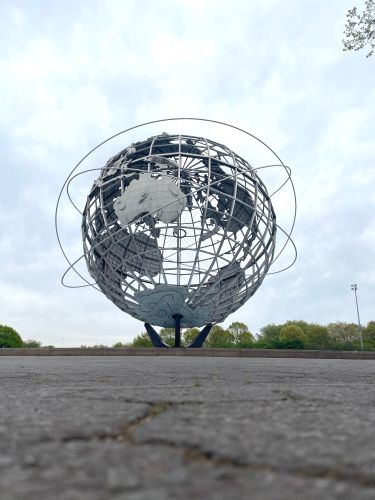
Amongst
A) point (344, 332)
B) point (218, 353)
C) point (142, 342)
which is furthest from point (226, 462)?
point (344, 332)

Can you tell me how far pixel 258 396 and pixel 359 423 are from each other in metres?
0.85

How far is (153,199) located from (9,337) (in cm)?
3760

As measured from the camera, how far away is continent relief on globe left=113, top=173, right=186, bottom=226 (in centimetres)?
1989

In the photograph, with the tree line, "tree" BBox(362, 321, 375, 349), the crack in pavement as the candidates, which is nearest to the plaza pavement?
the crack in pavement

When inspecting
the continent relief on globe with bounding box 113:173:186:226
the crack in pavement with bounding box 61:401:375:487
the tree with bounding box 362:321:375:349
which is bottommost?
the crack in pavement with bounding box 61:401:375:487

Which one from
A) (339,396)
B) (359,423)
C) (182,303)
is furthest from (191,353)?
(359,423)

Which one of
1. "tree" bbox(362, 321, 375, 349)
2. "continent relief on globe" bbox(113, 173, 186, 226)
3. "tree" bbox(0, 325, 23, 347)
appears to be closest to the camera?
"continent relief on globe" bbox(113, 173, 186, 226)

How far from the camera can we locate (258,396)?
7.75ft

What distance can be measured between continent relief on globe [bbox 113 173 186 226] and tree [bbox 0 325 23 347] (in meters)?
33.2

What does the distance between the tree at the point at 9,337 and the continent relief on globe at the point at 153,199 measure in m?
33.2

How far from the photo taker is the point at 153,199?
65.4 feet

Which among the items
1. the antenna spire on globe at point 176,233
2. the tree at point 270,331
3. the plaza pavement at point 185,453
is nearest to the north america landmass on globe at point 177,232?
the antenna spire on globe at point 176,233

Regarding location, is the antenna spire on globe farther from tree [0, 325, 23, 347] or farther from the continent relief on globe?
tree [0, 325, 23, 347]

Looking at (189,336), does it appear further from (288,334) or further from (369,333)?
(369,333)
